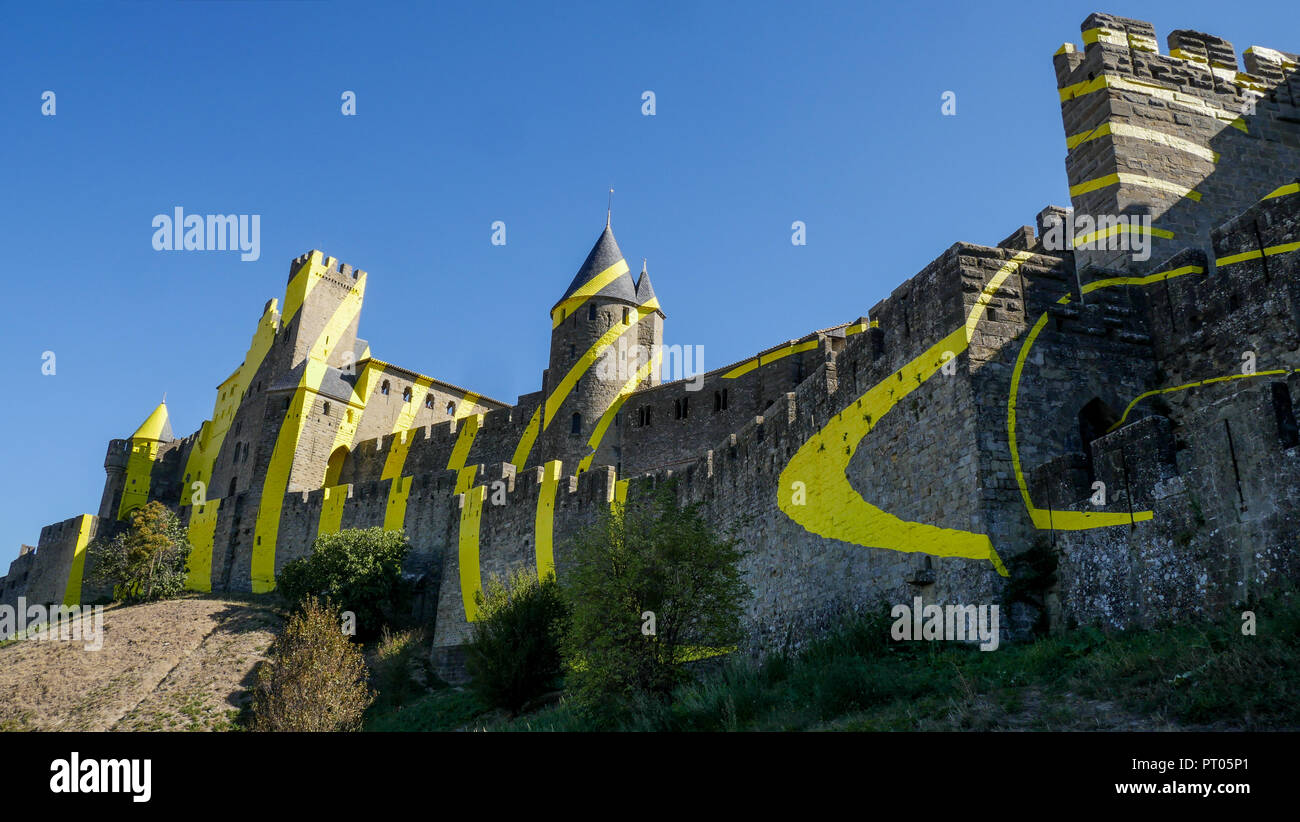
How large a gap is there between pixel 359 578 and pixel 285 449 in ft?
56.5

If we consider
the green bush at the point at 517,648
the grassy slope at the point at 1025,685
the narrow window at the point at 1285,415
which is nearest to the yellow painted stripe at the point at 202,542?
the green bush at the point at 517,648

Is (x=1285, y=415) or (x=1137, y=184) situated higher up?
(x=1137, y=184)

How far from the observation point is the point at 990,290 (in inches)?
465

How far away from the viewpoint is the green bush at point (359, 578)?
103 ft

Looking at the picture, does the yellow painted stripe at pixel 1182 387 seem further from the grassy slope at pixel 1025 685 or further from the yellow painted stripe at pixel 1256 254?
the grassy slope at pixel 1025 685

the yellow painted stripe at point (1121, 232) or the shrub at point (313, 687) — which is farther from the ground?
the yellow painted stripe at point (1121, 232)

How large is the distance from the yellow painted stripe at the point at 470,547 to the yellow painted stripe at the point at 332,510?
8931 millimetres

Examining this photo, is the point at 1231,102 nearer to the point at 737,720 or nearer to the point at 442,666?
the point at 737,720

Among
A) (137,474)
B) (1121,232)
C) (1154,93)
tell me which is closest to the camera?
(1121,232)

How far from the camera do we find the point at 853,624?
12164 millimetres

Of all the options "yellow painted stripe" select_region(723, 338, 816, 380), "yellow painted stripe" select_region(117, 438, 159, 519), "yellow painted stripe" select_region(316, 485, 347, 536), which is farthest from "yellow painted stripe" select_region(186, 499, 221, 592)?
"yellow painted stripe" select_region(723, 338, 816, 380)

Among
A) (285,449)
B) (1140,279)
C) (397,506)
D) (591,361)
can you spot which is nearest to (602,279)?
(591,361)

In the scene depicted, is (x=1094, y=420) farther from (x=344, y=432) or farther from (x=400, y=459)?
(x=344, y=432)
